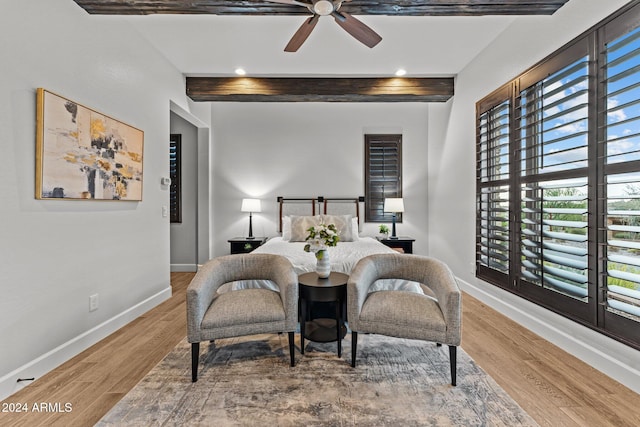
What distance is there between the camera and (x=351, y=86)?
14.5ft

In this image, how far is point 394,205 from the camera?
4770mm

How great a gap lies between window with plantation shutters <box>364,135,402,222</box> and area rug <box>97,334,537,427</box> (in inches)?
114

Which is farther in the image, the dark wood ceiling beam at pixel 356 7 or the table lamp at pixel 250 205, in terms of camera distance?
the table lamp at pixel 250 205

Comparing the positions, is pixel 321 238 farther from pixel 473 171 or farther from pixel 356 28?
pixel 473 171

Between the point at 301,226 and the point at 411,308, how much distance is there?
2.39 meters

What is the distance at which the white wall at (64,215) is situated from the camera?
1933mm

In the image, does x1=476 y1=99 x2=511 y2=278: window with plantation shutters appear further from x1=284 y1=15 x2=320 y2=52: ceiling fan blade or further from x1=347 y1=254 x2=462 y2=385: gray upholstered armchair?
x1=284 y1=15 x2=320 y2=52: ceiling fan blade

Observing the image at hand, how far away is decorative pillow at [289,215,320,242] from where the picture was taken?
422 centimetres

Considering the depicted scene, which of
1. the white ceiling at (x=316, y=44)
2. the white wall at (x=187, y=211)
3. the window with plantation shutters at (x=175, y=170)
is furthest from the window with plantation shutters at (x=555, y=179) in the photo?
the window with plantation shutters at (x=175, y=170)

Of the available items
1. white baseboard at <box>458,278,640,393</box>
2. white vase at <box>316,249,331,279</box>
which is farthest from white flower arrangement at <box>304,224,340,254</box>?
white baseboard at <box>458,278,640,393</box>

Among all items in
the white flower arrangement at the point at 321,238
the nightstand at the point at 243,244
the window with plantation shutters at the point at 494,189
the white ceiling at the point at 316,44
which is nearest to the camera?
the white flower arrangement at the point at 321,238

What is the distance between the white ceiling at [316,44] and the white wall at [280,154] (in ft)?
2.87

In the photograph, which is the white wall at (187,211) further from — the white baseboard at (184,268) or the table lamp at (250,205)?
the table lamp at (250,205)

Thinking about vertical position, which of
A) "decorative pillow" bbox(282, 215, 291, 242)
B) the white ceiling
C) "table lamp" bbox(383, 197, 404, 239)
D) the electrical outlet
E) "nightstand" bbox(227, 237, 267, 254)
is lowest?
the electrical outlet
